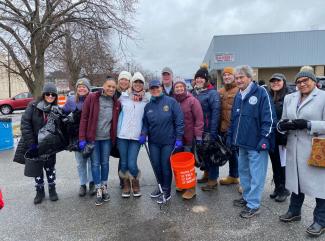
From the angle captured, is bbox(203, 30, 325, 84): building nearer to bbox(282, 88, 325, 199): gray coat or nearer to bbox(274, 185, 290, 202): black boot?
bbox(274, 185, 290, 202): black boot

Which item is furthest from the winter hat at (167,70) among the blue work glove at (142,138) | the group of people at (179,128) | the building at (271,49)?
the building at (271,49)

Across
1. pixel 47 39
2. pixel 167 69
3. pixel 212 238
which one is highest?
pixel 47 39

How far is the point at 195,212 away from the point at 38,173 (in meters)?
2.40

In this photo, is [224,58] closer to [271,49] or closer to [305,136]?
[271,49]

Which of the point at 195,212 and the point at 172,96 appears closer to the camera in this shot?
the point at 195,212

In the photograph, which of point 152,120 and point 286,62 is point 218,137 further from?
point 286,62

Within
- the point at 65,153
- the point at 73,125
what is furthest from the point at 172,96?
the point at 65,153

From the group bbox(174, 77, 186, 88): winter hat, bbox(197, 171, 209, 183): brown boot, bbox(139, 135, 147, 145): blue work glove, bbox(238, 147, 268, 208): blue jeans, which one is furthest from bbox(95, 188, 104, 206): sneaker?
bbox(238, 147, 268, 208): blue jeans

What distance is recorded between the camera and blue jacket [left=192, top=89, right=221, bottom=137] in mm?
4887

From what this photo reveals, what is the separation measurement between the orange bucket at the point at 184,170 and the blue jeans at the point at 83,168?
147 centimetres

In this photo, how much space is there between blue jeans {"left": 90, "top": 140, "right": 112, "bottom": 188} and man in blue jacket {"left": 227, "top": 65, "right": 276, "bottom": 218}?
188 centimetres

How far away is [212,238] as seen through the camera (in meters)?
3.65

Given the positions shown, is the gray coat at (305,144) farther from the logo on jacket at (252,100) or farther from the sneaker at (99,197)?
the sneaker at (99,197)

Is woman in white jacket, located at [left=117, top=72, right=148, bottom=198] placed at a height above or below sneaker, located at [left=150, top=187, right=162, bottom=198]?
above
